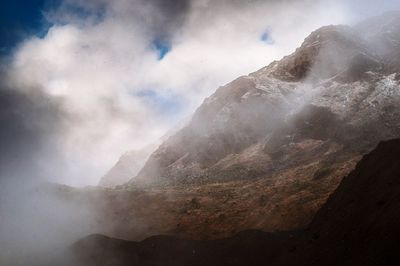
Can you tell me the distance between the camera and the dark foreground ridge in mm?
19641

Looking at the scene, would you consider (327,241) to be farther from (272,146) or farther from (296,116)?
(296,116)

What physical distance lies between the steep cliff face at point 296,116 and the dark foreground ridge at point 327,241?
1427 cm

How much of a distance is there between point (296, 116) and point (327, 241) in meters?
40.6

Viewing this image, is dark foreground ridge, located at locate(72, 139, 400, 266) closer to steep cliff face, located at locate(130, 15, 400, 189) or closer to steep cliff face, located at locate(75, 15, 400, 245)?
steep cliff face, located at locate(75, 15, 400, 245)

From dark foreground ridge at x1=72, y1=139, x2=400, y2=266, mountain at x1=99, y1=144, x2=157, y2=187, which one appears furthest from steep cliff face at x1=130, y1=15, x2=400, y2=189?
mountain at x1=99, y1=144, x2=157, y2=187

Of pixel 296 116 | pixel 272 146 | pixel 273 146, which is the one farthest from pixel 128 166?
pixel 296 116

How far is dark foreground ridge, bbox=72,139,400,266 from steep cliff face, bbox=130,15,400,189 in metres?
14.3

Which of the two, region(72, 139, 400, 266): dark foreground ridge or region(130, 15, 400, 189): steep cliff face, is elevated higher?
region(130, 15, 400, 189): steep cliff face

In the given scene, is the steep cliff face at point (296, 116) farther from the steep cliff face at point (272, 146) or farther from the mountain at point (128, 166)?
the mountain at point (128, 166)

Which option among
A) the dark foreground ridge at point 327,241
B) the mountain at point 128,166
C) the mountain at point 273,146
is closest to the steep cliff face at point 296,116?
the mountain at point 273,146

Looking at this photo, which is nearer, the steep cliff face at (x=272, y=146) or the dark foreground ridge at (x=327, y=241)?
the dark foreground ridge at (x=327, y=241)

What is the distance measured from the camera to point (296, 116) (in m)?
62.1

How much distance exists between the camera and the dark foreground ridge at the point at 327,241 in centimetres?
1964

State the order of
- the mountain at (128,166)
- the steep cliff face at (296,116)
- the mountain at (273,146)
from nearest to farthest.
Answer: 1. the mountain at (273,146)
2. the steep cliff face at (296,116)
3. the mountain at (128,166)
